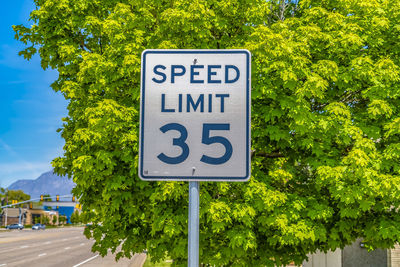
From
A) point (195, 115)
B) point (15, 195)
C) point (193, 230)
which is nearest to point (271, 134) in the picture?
point (195, 115)

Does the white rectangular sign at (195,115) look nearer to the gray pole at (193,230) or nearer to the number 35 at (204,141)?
the number 35 at (204,141)

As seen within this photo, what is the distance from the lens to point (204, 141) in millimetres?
2795

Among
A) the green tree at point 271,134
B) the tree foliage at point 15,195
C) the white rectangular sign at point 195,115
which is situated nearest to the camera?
the white rectangular sign at point 195,115

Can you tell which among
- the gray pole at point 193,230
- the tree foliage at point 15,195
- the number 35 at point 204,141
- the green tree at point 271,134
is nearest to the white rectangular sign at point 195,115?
the number 35 at point 204,141

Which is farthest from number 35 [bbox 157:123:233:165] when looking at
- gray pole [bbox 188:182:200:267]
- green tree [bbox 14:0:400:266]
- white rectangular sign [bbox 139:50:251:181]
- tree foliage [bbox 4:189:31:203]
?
tree foliage [bbox 4:189:31:203]

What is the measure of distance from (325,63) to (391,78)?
4.82ft

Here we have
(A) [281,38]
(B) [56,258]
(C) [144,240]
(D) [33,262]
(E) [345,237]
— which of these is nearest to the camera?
(A) [281,38]

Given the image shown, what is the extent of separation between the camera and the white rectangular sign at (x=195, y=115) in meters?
2.77

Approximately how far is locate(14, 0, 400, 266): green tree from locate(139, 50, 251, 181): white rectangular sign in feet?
22.5

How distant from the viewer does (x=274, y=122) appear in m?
10.6

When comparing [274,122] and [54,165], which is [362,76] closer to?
[274,122]

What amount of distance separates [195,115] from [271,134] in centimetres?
793

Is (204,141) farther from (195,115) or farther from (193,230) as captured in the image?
(193,230)

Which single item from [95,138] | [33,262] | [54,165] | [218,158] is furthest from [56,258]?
[218,158]
